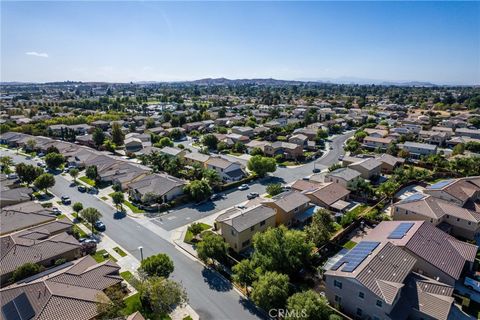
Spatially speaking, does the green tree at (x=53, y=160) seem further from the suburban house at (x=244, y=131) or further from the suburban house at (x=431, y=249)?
the suburban house at (x=431, y=249)

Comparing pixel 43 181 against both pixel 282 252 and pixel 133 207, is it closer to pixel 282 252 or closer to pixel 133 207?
pixel 133 207

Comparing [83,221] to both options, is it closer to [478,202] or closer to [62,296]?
[62,296]

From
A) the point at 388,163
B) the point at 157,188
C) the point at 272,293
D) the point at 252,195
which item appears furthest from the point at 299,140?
the point at 272,293

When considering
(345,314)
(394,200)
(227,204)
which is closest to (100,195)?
(227,204)

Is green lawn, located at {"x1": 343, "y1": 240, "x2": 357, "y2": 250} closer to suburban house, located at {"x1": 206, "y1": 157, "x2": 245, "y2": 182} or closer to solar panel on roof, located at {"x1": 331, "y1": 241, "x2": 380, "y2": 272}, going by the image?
solar panel on roof, located at {"x1": 331, "y1": 241, "x2": 380, "y2": 272}

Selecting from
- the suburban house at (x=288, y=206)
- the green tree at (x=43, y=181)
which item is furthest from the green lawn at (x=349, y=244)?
the green tree at (x=43, y=181)

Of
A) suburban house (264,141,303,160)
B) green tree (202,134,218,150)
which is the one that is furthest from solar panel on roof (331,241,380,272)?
green tree (202,134,218,150)
